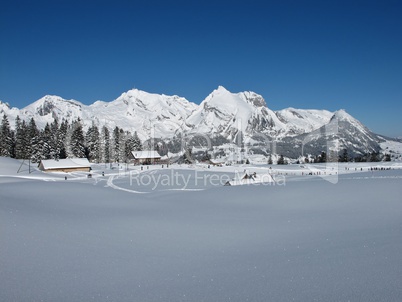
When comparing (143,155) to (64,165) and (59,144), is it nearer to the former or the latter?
(59,144)

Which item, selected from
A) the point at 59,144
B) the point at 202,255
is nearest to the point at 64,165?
the point at 59,144

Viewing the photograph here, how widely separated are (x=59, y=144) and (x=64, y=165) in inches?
537

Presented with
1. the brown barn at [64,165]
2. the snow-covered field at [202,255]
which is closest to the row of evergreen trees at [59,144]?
the brown barn at [64,165]

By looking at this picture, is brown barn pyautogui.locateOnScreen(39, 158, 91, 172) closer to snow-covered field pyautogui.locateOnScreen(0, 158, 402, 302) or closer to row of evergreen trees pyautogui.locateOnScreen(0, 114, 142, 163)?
row of evergreen trees pyautogui.locateOnScreen(0, 114, 142, 163)

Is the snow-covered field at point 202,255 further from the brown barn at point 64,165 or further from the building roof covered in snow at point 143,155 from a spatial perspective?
the building roof covered in snow at point 143,155

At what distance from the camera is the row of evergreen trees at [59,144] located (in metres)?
69.6

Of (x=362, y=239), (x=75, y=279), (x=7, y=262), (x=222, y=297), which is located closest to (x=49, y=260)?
(x=7, y=262)

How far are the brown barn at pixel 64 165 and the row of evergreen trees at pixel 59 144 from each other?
25.0 ft

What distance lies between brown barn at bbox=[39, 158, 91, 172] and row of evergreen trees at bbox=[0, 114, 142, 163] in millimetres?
7620

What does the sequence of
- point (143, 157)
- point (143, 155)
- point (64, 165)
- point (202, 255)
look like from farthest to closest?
point (143, 155) → point (143, 157) → point (64, 165) → point (202, 255)

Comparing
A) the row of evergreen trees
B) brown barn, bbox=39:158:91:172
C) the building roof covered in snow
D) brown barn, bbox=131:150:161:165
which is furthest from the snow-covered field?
the building roof covered in snow

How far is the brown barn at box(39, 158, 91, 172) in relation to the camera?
6053cm

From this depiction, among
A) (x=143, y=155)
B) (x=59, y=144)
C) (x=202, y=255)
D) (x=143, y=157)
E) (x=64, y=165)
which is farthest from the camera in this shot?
(x=143, y=155)

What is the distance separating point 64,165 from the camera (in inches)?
2472
